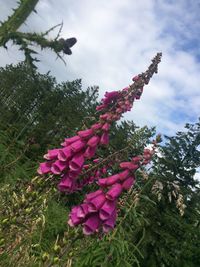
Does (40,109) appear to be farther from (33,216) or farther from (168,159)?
(33,216)

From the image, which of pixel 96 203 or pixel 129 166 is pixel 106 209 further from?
pixel 129 166

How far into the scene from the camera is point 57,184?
3057 millimetres

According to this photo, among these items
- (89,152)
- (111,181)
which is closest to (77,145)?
(89,152)

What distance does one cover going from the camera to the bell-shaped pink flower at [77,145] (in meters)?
3.10

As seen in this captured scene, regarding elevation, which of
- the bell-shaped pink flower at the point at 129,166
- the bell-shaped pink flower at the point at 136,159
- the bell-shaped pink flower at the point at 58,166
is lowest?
the bell-shaped pink flower at the point at 58,166

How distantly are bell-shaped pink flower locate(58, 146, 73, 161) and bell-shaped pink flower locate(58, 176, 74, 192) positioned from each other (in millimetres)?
128

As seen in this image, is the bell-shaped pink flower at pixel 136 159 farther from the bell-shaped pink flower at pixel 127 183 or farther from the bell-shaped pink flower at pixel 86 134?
the bell-shaped pink flower at pixel 86 134

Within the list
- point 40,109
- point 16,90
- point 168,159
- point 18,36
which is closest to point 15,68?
point 16,90

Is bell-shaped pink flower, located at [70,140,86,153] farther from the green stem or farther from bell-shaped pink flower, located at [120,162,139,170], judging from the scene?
the green stem

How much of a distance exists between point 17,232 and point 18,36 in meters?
4.07

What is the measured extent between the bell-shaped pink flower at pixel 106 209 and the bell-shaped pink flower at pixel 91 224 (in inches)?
1.6

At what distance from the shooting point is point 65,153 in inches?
→ 120

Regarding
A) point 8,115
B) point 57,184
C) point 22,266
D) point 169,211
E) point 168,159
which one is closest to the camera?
point 57,184

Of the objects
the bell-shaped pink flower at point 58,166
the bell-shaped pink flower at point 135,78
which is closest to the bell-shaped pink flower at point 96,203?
the bell-shaped pink flower at point 58,166
